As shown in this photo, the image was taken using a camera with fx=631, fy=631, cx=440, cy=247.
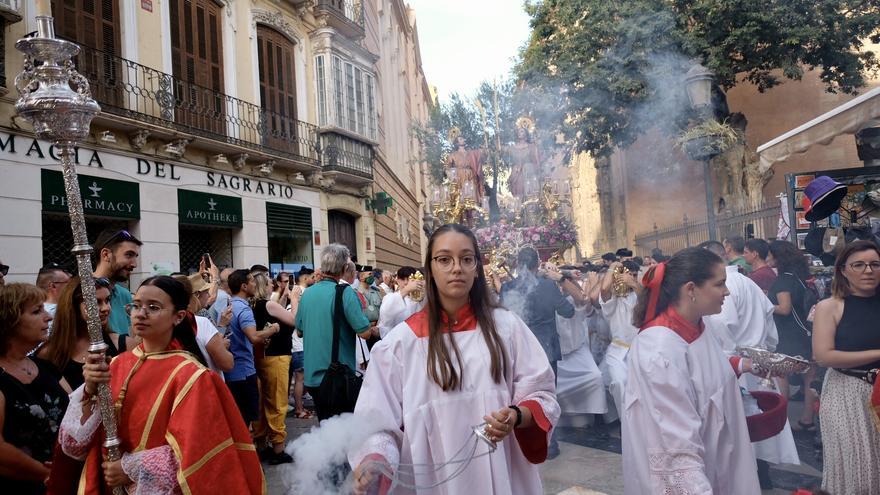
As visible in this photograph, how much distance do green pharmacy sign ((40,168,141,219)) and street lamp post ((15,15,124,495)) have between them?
7728 mm

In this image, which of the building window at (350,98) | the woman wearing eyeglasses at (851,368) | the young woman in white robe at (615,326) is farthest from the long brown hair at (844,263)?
the building window at (350,98)

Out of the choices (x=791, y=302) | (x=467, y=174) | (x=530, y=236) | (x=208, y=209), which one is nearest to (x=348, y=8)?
(x=467, y=174)

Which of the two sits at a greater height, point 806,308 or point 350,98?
point 350,98

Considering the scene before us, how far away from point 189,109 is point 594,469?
1016cm

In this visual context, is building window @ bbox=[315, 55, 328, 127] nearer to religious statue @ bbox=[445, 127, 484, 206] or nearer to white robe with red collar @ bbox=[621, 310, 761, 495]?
religious statue @ bbox=[445, 127, 484, 206]

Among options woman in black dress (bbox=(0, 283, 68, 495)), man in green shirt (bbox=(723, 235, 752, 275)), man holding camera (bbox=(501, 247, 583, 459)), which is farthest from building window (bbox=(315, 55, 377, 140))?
woman in black dress (bbox=(0, 283, 68, 495))

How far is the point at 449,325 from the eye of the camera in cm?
253

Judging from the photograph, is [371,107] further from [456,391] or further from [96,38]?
[456,391]

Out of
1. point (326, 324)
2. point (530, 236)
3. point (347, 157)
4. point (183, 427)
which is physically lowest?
point (183, 427)

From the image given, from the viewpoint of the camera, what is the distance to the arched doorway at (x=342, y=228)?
17.0 meters

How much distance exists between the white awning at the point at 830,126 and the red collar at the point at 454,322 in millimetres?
6856

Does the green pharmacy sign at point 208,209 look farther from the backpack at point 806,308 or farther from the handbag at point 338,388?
the backpack at point 806,308

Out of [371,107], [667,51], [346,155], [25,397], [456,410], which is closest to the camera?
[456,410]

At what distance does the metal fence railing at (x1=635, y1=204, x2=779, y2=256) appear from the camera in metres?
12.5
